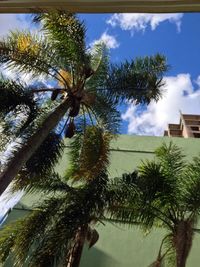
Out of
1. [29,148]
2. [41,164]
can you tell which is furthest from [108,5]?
[41,164]

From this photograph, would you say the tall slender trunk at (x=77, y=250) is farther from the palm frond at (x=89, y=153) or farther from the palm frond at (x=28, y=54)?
the palm frond at (x=28, y=54)

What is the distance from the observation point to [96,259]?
65.7ft

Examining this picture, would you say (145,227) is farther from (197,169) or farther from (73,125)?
(73,125)

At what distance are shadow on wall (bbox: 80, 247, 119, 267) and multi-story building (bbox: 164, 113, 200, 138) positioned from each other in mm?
40356

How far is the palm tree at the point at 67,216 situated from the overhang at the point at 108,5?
882 cm

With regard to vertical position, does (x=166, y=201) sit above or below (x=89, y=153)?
below

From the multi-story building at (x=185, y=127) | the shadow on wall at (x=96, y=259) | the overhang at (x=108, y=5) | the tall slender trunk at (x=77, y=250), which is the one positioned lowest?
the overhang at (x=108, y=5)

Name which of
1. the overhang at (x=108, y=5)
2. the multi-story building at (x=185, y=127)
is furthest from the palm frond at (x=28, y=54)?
the multi-story building at (x=185, y=127)

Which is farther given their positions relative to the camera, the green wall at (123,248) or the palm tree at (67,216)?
the green wall at (123,248)

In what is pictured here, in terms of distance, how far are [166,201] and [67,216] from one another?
3.00 m

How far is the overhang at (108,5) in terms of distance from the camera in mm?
3170

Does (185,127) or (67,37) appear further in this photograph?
(185,127)

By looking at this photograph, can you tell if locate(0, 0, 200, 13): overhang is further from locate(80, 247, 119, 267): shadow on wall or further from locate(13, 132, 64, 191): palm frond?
locate(80, 247, 119, 267): shadow on wall

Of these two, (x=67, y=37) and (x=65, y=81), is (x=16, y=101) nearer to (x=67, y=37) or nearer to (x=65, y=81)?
(x=65, y=81)
